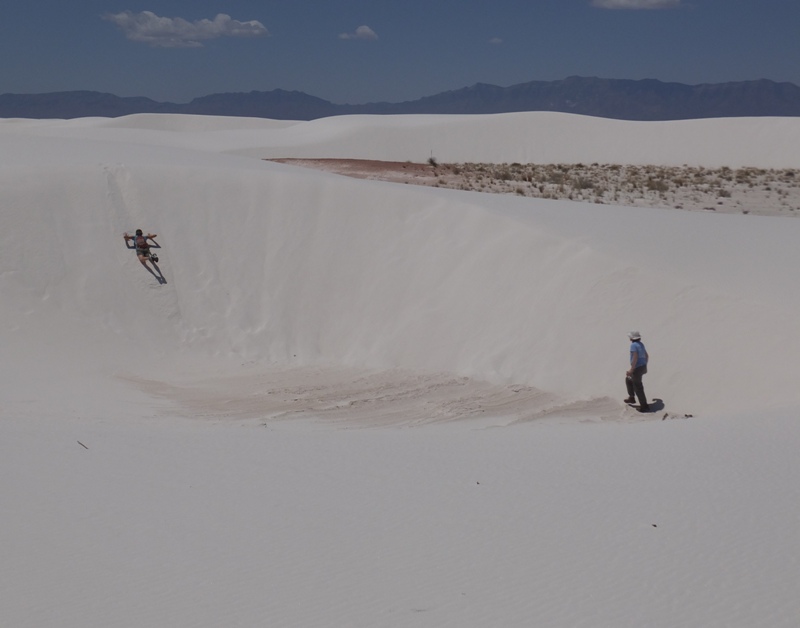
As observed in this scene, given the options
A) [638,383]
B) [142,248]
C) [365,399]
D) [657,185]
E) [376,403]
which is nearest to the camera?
[638,383]

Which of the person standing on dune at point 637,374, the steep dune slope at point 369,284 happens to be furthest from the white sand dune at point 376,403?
the person standing on dune at point 637,374

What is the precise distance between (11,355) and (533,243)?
8030mm

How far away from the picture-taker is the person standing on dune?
10.7 meters

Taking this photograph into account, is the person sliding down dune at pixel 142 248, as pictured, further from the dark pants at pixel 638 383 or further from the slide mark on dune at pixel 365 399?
the dark pants at pixel 638 383

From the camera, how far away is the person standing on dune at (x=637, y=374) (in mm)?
10703

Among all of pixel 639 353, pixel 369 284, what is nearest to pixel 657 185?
pixel 369 284

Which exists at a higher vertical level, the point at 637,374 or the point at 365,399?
the point at 637,374

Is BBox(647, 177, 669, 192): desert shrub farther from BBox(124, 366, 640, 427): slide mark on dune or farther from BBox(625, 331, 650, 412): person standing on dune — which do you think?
BBox(625, 331, 650, 412): person standing on dune

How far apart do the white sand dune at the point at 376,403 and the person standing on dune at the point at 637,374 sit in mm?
269

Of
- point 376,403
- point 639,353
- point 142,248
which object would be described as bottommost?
point 376,403

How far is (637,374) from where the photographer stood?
35.2 feet

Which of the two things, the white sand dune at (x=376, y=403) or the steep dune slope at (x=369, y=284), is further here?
the steep dune slope at (x=369, y=284)

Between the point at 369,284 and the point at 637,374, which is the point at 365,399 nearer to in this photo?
the point at 637,374

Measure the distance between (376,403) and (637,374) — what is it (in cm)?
325
